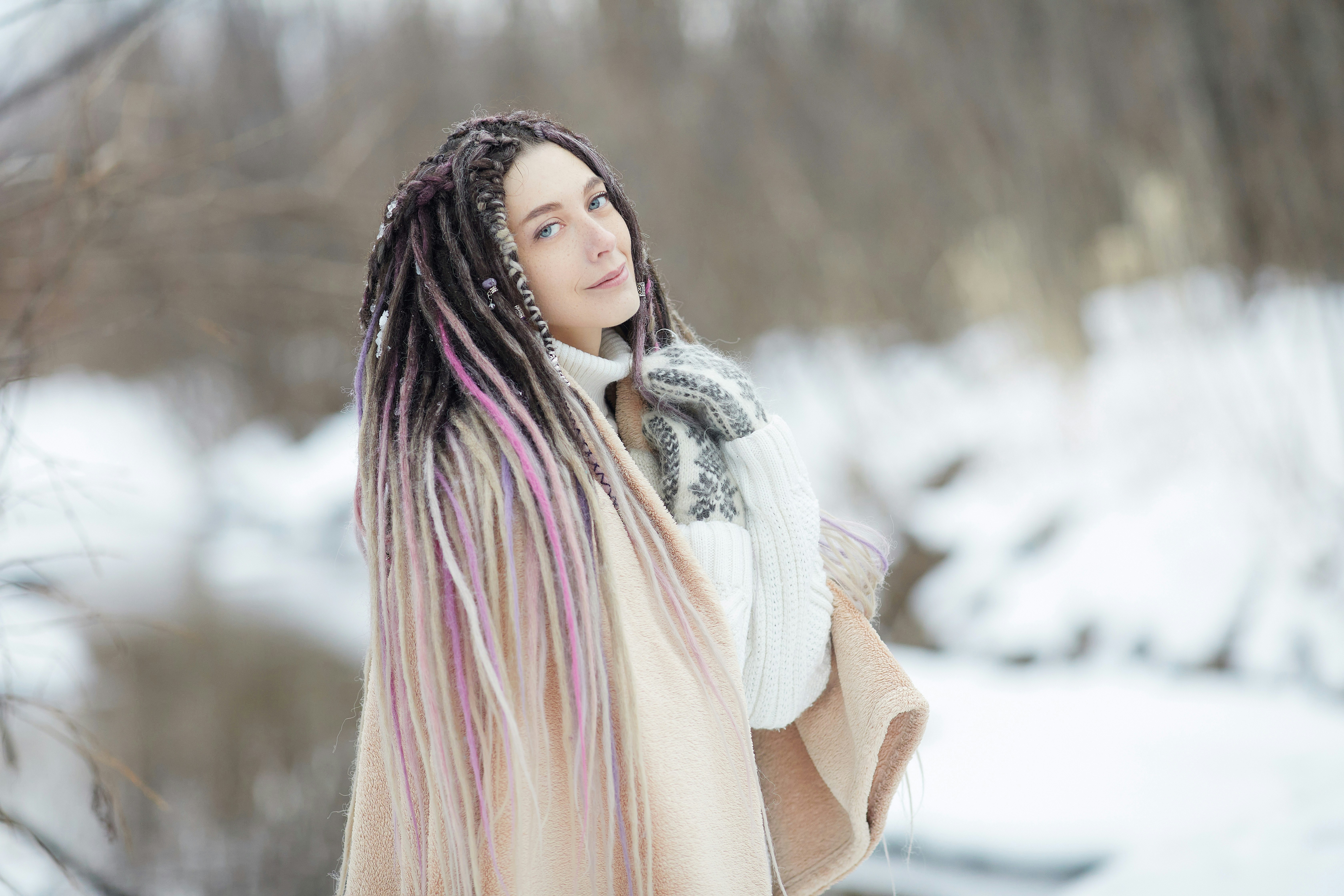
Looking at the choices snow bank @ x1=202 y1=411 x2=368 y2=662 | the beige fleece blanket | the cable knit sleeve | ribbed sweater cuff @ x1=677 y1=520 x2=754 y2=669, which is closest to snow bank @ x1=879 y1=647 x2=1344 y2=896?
the beige fleece blanket

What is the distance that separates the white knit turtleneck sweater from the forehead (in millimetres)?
171

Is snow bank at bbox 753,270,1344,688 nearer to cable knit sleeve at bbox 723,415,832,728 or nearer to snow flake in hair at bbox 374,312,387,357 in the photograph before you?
cable knit sleeve at bbox 723,415,832,728

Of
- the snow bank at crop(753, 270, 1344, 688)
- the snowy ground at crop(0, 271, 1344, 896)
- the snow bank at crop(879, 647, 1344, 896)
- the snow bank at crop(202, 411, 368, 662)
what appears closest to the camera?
the snow bank at crop(879, 647, 1344, 896)

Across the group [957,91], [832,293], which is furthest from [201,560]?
[957,91]

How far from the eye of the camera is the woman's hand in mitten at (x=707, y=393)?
1172mm

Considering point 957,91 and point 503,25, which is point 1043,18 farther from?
point 503,25

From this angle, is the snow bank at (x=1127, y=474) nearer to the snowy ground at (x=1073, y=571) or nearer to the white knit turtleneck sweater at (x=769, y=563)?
the snowy ground at (x=1073, y=571)

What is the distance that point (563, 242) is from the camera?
→ 1.15 m

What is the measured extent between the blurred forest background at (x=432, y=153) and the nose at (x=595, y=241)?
0.28 meters

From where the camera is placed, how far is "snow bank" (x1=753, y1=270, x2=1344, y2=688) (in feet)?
11.9

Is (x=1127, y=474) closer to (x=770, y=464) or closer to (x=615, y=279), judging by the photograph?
(x=770, y=464)

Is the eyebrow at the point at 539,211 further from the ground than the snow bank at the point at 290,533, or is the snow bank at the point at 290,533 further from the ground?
the eyebrow at the point at 539,211

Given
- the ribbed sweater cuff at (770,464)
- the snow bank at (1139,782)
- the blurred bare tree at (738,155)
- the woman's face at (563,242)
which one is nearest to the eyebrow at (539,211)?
the woman's face at (563,242)

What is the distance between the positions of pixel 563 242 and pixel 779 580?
48cm
